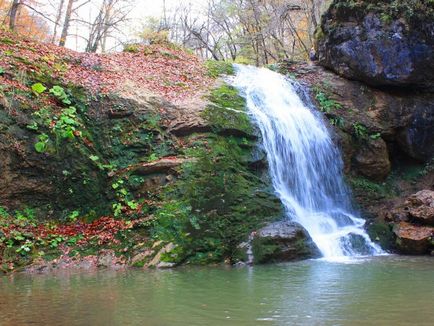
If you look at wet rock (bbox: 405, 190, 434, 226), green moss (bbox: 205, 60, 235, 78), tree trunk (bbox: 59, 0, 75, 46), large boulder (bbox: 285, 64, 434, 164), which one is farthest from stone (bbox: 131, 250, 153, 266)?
tree trunk (bbox: 59, 0, 75, 46)

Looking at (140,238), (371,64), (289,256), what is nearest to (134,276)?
(140,238)

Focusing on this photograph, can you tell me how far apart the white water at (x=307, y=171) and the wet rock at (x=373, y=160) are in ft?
3.13

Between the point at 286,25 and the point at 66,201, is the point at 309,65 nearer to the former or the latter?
the point at 66,201

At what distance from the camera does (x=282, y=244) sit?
8.42m

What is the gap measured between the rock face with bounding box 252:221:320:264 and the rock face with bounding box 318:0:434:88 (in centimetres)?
744

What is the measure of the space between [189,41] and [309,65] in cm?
1787

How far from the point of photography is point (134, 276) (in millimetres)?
6879

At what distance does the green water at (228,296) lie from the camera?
415cm

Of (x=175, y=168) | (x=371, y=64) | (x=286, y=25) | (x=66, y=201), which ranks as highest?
Result: (x=286, y=25)

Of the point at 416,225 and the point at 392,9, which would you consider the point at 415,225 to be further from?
the point at 392,9

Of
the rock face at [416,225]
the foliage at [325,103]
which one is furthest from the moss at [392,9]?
the rock face at [416,225]

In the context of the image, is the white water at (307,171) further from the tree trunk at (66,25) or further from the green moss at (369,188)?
the tree trunk at (66,25)

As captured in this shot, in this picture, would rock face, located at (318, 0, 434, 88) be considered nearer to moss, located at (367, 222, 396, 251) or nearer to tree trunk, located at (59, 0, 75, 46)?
moss, located at (367, 222, 396, 251)

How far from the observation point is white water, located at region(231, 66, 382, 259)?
393 inches
